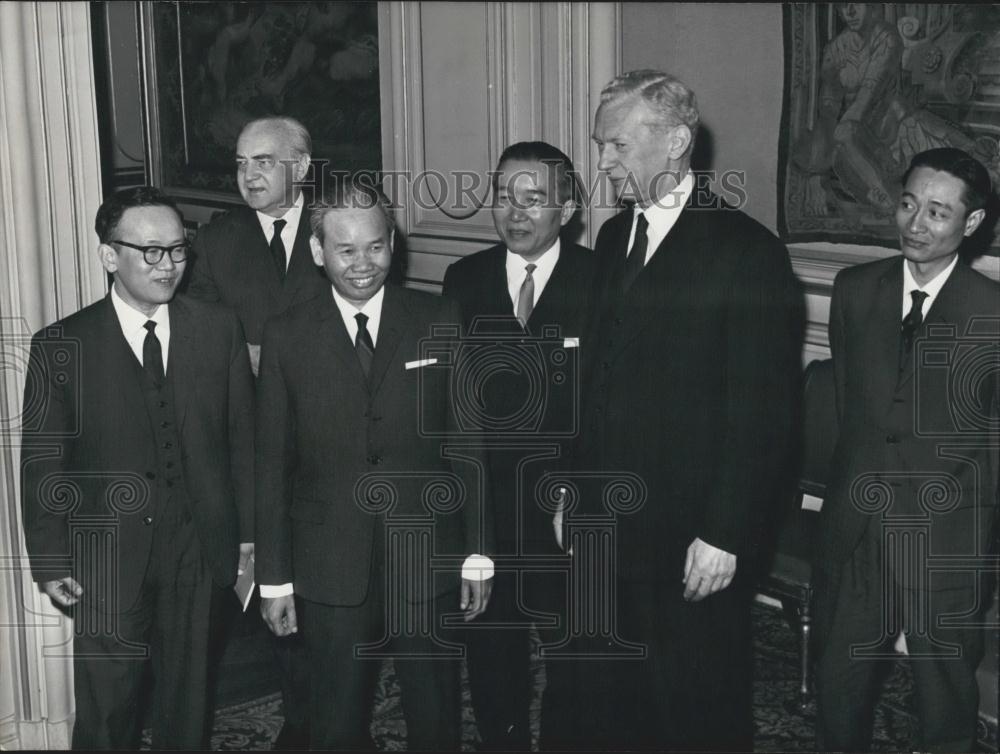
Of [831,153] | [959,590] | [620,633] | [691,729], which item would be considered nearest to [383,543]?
[620,633]

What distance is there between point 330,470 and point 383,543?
23 centimetres

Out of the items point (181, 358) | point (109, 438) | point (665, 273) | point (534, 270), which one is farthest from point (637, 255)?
point (109, 438)

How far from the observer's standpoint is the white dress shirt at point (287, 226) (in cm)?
400

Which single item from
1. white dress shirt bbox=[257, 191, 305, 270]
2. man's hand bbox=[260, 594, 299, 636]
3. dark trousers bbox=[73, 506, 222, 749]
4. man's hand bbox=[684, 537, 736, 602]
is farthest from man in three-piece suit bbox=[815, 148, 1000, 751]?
white dress shirt bbox=[257, 191, 305, 270]

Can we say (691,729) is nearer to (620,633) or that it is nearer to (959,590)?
(620,633)

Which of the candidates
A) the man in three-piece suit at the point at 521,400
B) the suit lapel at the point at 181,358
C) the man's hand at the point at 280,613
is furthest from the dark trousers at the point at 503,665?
the suit lapel at the point at 181,358

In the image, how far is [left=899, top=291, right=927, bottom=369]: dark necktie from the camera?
3.23 meters

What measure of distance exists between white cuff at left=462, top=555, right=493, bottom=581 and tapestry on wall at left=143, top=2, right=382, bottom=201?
3.51m

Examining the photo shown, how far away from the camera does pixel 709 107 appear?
15.5 feet

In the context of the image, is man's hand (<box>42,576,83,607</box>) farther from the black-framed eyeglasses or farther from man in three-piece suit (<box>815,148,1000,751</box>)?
man in three-piece suit (<box>815,148,1000,751</box>)

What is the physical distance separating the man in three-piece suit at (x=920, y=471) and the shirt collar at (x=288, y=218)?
1859 mm

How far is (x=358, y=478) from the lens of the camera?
2914mm

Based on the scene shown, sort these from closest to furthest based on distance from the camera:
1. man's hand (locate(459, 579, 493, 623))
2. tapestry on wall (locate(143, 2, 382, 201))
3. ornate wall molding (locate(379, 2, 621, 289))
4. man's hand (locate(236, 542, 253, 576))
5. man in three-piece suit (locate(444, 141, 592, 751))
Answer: man's hand (locate(459, 579, 493, 623)) < man's hand (locate(236, 542, 253, 576)) < man in three-piece suit (locate(444, 141, 592, 751)) < ornate wall molding (locate(379, 2, 621, 289)) < tapestry on wall (locate(143, 2, 382, 201))

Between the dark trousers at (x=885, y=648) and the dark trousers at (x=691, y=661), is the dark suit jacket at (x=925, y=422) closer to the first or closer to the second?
the dark trousers at (x=885, y=648)
